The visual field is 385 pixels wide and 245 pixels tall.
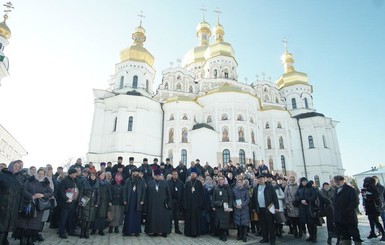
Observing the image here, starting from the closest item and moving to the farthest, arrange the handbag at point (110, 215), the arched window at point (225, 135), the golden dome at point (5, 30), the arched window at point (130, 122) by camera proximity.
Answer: the handbag at point (110, 215), the arched window at point (130, 122), the arched window at point (225, 135), the golden dome at point (5, 30)

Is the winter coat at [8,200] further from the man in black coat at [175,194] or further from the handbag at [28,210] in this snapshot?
the man in black coat at [175,194]

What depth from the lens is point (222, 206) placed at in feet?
25.8

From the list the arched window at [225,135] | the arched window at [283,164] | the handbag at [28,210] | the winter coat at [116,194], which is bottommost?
the handbag at [28,210]

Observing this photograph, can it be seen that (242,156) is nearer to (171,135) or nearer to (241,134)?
(241,134)

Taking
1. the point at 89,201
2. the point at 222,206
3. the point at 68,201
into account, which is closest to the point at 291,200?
the point at 222,206

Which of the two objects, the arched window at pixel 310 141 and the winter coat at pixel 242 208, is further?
the arched window at pixel 310 141

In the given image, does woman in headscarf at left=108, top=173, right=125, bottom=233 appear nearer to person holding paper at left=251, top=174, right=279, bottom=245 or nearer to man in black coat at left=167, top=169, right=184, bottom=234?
man in black coat at left=167, top=169, right=184, bottom=234

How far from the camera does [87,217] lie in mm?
7266

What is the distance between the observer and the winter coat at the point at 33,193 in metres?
5.72

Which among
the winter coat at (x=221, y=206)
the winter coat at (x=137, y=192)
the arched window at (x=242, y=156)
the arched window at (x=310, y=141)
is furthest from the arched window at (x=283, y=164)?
the winter coat at (x=137, y=192)

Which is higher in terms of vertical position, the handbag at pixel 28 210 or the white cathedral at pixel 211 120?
the white cathedral at pixel 211 120

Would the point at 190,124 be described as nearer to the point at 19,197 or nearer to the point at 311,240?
the point at 311,240

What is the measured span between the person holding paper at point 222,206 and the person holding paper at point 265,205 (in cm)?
85

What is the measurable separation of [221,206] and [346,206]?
3.42 meters
